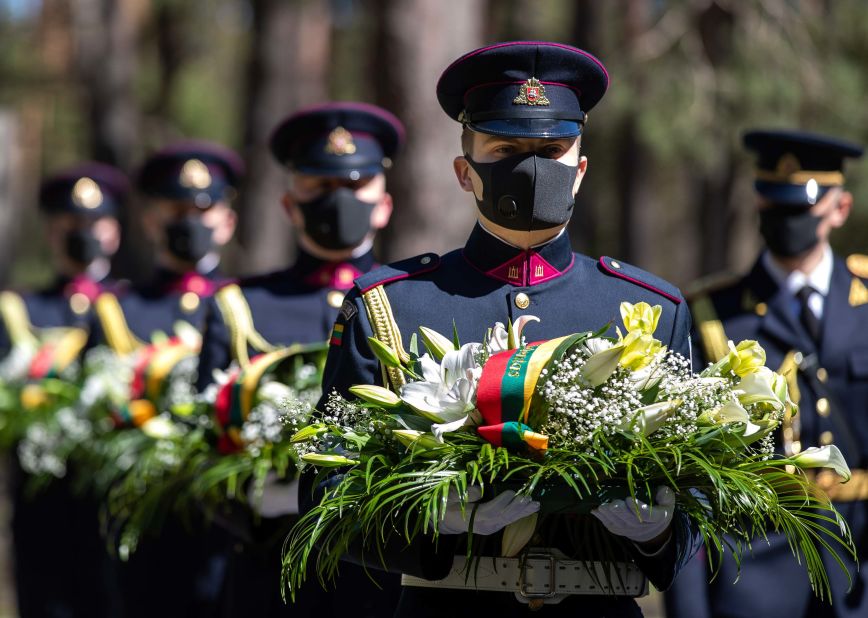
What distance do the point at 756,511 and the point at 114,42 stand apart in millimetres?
17621

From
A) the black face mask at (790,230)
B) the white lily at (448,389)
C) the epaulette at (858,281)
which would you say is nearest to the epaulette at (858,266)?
the epaulette at (858,281)

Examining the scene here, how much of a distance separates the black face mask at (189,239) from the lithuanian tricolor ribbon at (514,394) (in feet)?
15.9

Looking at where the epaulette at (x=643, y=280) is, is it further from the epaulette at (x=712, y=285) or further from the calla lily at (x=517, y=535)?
the epaulette at (x=712, y=285)

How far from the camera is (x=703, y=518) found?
3.76m

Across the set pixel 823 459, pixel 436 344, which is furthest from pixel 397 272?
pixel 823 459

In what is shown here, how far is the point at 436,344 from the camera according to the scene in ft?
12.7

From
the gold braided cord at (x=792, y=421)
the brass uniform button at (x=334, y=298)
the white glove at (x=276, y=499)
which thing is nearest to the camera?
the white glove at (x=276, y=499)

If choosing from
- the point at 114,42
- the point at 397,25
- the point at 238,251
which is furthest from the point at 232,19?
the point at 397,25

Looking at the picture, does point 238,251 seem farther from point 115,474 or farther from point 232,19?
point 115,474

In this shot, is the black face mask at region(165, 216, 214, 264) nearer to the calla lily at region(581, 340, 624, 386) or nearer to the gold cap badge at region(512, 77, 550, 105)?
the gold cap badge at region(512, 77, 550, 105)

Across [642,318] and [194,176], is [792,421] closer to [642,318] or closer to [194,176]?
[642,318]

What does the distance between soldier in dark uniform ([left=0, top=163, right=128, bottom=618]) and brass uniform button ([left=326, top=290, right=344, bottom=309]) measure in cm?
280

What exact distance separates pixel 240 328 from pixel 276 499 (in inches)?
35.8

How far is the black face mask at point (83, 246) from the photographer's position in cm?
→ 963
